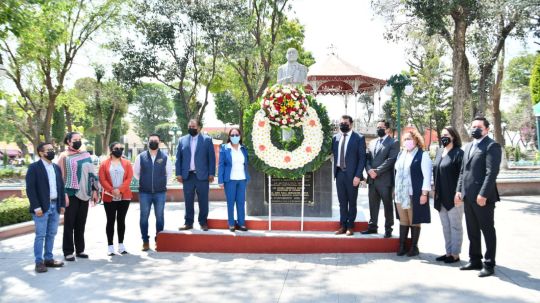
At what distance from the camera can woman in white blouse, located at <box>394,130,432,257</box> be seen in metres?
6.59

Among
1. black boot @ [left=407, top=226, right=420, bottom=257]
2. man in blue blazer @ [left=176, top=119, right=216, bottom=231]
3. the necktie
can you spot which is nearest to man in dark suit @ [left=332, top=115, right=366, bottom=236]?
the necktie

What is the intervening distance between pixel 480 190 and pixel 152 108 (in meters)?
69.7

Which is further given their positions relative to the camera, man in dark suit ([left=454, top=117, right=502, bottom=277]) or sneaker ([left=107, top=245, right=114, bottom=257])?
sneaker ([left=107, top=245, right=114, bottom=257])

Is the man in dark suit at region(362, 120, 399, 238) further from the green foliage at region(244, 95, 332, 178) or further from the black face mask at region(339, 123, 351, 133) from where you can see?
the green foliage at region(244, 95, 332, 178)

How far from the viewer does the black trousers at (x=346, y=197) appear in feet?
24.3

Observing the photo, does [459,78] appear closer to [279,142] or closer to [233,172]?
[279,142]

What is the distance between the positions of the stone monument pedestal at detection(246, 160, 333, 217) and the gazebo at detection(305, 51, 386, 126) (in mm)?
14646

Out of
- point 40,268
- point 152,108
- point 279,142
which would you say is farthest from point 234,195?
point 152,108

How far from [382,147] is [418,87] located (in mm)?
37348

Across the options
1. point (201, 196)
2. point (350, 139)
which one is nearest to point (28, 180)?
point (201, 196)

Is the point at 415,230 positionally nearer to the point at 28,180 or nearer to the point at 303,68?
the point at 303,68

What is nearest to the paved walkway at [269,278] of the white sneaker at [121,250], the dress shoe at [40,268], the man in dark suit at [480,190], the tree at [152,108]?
the dress shoe at [40,268]

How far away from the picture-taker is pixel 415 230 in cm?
679

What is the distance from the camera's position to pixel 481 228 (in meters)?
5.79
